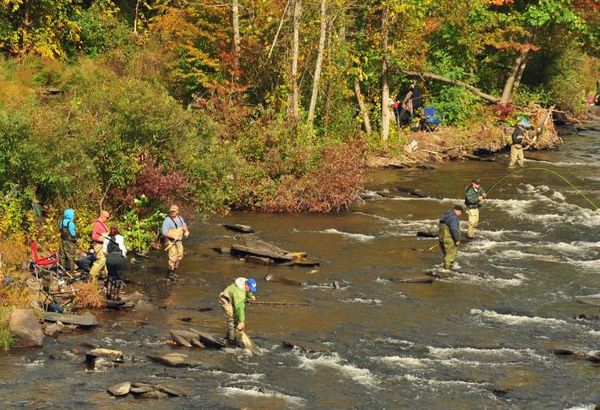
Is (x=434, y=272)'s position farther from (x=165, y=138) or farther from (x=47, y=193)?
(x=47, y=193)

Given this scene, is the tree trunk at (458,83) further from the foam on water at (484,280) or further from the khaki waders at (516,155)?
the foam on water at (484,280)

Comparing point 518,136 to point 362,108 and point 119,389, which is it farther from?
A: point 119,389

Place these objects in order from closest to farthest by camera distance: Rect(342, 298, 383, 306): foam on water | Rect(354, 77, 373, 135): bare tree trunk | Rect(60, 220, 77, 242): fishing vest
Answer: Rect(60, 220, 77, 242): fishing vest
Rect(342, 298, 383, 306): foam on water
Rect(354, 77, 373, 135): bare tree trunk

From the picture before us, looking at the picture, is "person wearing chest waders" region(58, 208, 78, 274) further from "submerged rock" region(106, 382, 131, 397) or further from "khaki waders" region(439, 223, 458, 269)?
"khaki waders" region(439, 223, 458, 269)

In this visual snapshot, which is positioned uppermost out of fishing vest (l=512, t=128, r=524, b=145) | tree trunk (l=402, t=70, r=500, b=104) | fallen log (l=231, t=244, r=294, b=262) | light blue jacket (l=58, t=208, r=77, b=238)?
tree trunk (l=402, t=70, r=500, b=104)

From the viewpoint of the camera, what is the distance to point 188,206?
2761 cm

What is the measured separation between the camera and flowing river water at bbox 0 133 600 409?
17984mm

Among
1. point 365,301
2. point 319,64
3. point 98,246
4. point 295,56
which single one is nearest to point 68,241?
point 98,246

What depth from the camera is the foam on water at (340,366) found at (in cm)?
1880

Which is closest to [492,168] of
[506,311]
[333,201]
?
[333,201]

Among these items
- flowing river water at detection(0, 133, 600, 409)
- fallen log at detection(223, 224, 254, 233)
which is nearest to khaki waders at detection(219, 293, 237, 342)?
flowing river water at detection(0, 133, 600, 409)

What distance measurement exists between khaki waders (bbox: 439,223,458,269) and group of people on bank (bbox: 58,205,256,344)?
5753 millimetres

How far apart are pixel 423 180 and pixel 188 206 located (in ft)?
49.1

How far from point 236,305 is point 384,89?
2691 centimetres
